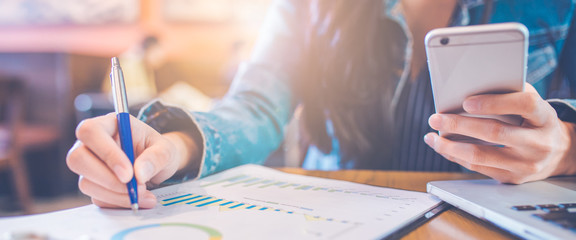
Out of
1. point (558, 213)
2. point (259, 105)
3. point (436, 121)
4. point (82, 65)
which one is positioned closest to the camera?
point (558, 213)

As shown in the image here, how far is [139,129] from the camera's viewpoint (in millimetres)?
397

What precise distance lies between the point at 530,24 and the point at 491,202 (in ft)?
1.68

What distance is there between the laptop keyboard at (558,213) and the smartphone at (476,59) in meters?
0.11

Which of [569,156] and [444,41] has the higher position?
[444,41]

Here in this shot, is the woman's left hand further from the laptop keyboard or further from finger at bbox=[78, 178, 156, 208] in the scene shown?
finger at bbox=[78, 178, 156, 208]

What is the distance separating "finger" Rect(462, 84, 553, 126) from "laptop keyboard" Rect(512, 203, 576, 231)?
0.09 m

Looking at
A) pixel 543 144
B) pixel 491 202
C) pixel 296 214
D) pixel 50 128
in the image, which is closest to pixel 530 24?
pixel 543 144

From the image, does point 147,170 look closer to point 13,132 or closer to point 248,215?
point 248,215

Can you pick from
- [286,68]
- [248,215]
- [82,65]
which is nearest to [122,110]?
[248,215]

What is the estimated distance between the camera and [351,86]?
2.56ft

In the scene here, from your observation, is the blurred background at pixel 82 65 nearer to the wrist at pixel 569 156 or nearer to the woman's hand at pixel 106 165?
the woman's hand at pixel 106 165

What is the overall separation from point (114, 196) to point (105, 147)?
0.15ft

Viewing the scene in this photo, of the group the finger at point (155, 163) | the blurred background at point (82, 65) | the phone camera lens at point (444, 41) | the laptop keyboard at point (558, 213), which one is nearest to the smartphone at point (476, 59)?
the phone camera lens at point (444, 41)

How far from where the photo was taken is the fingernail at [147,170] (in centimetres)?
35
